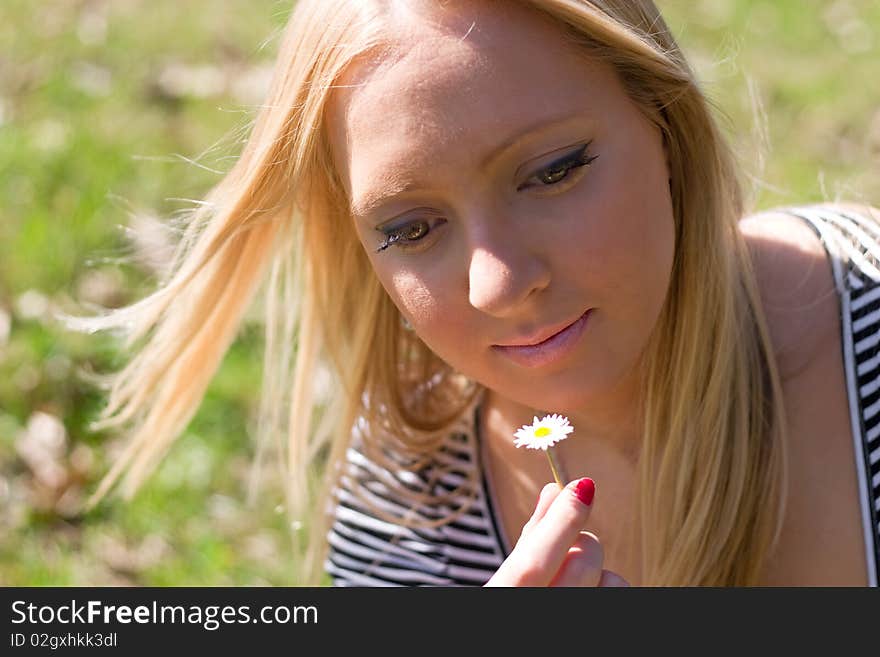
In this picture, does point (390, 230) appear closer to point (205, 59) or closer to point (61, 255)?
point (61, 255)

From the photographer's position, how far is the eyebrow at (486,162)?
5.64 feet

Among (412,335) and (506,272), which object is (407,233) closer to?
(506,272)

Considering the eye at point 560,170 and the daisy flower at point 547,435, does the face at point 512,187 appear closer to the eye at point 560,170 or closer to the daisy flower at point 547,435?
the eye at point 560,170

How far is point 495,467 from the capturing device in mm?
2438

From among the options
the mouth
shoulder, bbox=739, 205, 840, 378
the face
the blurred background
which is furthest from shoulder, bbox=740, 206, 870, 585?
the mouth

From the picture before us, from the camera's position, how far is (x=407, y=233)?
1846mm

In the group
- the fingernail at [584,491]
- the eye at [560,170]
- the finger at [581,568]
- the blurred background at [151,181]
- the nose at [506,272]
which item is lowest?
the finger at [581,568]

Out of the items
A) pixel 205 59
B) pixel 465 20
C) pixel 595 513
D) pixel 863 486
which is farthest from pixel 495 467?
pixel 205 59

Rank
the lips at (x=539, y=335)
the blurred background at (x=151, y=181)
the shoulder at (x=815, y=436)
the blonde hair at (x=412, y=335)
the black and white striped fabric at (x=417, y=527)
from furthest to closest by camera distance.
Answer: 1. the blurred background at (x=151, y=181)
2. the black and white striped fabric at (x=417, y=527)
3. the shoulder at (x=815, y=436)
4. the blonde hair at (x=412, y=335)
5. the lips at (x=539, y=335)

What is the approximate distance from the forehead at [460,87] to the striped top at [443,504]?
0.60m

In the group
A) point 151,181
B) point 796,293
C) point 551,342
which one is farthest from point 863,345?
point 151,181

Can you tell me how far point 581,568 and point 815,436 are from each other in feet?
1.89

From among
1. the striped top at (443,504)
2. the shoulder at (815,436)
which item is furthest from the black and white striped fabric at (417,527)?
the shoulder at (815,436)
